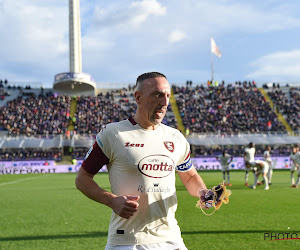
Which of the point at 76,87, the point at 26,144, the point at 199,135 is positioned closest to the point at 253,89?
the point at 199,135

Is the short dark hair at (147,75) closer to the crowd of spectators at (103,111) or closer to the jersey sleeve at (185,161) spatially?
the jersey sleeve at (185,161)

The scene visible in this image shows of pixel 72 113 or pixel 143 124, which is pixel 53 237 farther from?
pixel 72 113

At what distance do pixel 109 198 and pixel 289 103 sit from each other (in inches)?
2246

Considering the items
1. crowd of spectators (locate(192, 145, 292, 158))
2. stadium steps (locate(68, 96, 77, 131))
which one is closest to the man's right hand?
crowd of spectators (locate(192, 145, 292, 158))

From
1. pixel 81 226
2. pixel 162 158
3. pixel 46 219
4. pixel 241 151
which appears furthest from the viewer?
pixel 241 151

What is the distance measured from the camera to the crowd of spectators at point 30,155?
37.5 m

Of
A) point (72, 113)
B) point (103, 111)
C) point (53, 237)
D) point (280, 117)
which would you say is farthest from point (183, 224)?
point (280, 117)

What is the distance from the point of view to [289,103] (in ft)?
181

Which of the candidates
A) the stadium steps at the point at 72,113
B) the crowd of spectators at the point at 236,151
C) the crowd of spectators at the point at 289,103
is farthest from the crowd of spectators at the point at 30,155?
the crowd of spectators at the point at 289,103

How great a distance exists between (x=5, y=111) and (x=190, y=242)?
152 ft

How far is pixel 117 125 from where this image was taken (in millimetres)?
2973

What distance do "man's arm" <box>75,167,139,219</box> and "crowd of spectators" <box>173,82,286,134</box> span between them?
43160 millimetres

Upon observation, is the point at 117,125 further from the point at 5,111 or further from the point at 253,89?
the point at 253,89

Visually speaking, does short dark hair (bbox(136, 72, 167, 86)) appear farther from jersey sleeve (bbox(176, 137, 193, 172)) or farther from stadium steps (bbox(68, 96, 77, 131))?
stadium steps (bbox(68, 96, 77, 131))
